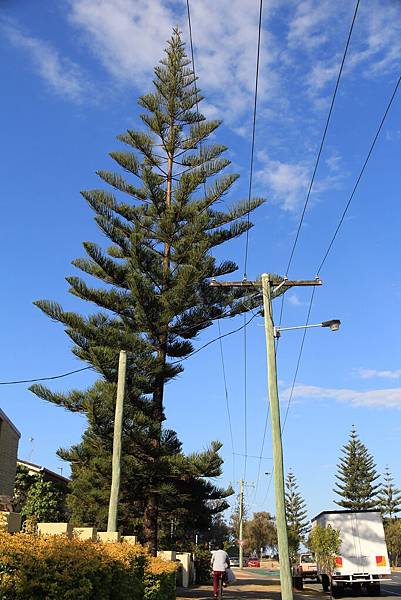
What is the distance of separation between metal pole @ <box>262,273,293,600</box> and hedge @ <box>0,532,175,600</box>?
5167 millimetres

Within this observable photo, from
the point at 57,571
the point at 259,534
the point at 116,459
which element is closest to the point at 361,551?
the point at 116,459

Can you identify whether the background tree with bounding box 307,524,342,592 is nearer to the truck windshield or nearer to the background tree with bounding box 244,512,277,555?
the truck windshield

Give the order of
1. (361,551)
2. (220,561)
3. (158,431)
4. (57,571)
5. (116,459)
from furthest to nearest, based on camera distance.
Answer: (158,431) < (361,551) < (116,459) < (220,561) < (57,571)

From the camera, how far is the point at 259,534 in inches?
4080

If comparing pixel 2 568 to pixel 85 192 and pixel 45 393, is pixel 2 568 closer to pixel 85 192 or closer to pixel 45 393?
pixel 45 393

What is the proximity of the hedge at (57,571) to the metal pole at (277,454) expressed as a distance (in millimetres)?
5167

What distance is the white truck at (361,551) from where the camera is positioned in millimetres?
20859

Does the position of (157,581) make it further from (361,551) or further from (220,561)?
(361,551)

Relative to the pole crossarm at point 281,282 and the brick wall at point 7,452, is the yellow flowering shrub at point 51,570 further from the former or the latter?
the brick wall at point 7,452

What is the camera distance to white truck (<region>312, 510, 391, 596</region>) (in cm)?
2086

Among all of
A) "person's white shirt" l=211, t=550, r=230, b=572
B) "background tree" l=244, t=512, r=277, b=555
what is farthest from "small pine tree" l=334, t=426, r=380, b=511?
"person's white shirt" l=211, t=550, r=230, b=572

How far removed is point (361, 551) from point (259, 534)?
8872 centimetres

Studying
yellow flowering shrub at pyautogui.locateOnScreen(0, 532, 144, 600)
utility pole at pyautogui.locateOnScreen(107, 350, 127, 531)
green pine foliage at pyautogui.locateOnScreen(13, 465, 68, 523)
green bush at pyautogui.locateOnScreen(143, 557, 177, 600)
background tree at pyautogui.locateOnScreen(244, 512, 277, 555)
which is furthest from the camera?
background tree at pyautogui.locateOnScreen(244, 512, 277, 555)

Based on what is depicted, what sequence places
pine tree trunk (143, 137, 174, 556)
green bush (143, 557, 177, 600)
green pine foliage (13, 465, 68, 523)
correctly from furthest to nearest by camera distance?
1. green pine foliage (13, 465, 68, 523)
2. pine tree trunk (143, 137, 174, 556)
3. green bush (143, 557, 177, 600)
